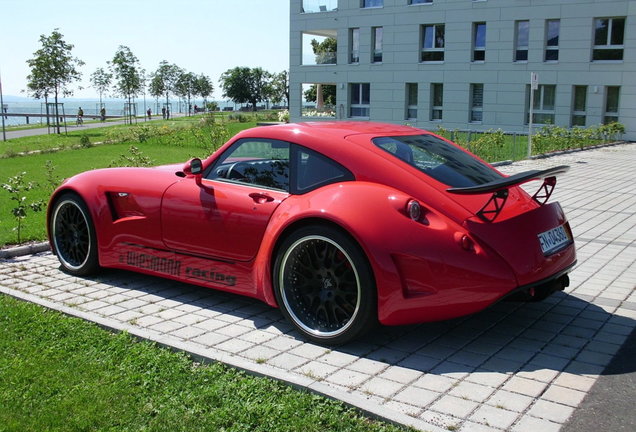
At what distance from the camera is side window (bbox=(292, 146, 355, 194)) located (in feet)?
15.1

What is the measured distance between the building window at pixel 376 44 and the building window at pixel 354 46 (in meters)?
1.13

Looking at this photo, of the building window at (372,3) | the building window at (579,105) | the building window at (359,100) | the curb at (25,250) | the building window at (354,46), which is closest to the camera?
the curb at (25,250)

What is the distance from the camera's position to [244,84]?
84312 millimetres

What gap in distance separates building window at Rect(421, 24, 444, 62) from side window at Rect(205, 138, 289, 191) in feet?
120

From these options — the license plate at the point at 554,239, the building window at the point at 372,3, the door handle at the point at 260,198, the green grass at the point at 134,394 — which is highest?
the building window at the point at 372,3

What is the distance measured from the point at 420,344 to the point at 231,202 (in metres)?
1.77

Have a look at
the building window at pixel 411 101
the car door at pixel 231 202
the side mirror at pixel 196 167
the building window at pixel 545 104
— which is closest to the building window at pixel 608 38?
the building window at pixel 545 104

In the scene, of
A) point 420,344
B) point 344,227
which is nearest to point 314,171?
point 344,227

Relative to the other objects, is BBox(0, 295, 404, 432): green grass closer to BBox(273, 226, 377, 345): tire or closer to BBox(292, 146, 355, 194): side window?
BBox(273, 226, 377, 345): tire

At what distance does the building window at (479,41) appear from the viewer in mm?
37969

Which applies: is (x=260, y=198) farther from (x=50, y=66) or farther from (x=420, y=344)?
(x=50, y=66)

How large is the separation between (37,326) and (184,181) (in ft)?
5.23

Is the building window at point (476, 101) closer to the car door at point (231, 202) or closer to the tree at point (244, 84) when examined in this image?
the car door at point (231, 202)

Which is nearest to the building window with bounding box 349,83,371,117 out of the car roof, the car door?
the car roof
